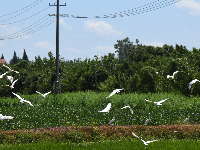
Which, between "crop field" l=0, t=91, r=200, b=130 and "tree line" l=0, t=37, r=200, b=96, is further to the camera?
"tree line" l=0, t=37, r=200, b=96

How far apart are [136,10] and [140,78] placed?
5.50 meters

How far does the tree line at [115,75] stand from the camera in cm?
1594

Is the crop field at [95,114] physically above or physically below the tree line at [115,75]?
below

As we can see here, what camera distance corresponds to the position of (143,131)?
7.75 m

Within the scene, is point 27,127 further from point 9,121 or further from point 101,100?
point 101,100

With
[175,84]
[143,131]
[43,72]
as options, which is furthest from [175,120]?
[43,72]

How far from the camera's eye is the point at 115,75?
19938mm

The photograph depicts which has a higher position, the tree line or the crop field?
the tree line

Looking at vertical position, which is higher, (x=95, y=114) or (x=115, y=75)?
(x=115, y=75)

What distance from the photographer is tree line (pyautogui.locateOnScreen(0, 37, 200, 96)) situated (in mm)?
15938

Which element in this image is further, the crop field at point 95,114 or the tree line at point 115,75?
the tree line at point 115,75

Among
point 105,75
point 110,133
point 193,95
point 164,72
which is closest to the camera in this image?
point 110,133

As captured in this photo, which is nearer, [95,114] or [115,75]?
[95,114]

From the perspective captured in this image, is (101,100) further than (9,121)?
Yes
